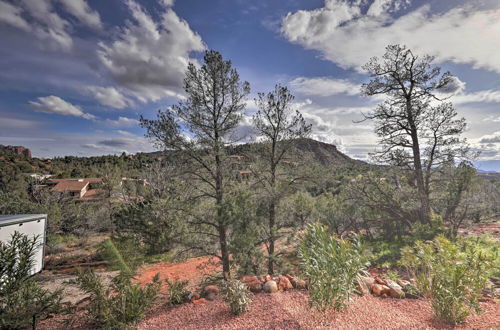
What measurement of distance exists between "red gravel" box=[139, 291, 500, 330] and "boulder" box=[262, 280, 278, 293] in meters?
0.12

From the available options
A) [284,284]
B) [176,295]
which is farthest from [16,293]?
[284,284]

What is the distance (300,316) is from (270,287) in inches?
40.3

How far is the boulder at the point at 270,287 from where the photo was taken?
4191 mm

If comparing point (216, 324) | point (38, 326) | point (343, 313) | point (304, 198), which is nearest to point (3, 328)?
point (38, 326)

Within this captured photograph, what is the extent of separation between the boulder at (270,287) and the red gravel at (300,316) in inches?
4.7

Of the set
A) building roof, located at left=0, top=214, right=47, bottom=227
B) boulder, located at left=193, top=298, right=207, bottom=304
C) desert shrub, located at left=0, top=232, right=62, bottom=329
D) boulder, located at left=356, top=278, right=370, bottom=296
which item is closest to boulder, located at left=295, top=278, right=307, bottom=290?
boulder, located at left=356, top=278, right=370, bottom=296

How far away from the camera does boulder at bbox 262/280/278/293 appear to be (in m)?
4.19

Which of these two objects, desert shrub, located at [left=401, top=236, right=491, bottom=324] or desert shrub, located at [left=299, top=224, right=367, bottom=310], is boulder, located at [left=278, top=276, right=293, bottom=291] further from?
desert shrub, located at [left=401, top=236, right=491, bottom=324]

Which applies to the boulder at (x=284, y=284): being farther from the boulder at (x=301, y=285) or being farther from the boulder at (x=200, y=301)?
the boulder at (x=200, y=301)

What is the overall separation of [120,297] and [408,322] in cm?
411

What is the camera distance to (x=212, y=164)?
22.0ft

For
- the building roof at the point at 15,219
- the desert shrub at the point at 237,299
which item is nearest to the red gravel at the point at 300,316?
the desert shrub at the point at 237,299

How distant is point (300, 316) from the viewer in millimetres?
3246

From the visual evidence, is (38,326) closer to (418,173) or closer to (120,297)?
(120,297)
